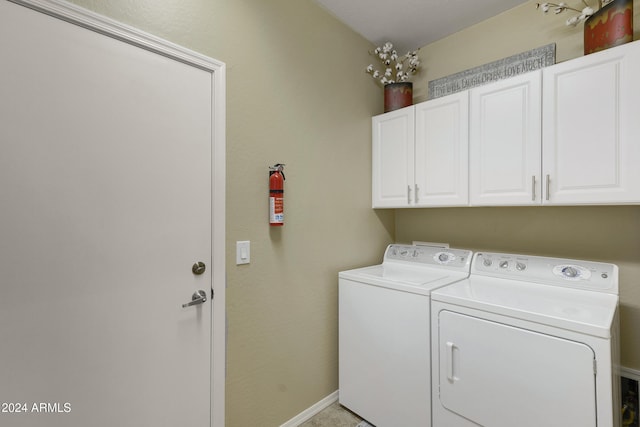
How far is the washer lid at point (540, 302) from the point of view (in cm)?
117

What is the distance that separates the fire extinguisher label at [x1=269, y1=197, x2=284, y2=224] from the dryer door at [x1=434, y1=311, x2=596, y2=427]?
1028 millimetres

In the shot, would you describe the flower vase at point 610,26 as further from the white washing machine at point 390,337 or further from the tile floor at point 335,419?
the tile floor at point 335,419

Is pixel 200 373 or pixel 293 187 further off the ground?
pixel 293 187

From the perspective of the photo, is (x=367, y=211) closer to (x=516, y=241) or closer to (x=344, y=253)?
(x=344, y=253)

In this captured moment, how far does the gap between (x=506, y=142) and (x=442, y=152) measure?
38 cm

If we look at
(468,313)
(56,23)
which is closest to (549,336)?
(468,313)

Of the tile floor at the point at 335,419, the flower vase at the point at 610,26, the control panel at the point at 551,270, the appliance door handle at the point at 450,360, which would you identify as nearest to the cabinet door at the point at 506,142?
the flower vase at the point at 610,26

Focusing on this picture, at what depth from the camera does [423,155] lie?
2.05m

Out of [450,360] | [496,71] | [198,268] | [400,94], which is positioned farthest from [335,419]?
[496,71]

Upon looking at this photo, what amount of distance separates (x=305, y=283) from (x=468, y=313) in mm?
966

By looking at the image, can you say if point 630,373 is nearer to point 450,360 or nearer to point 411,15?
point 450,360

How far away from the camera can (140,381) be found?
1230mm

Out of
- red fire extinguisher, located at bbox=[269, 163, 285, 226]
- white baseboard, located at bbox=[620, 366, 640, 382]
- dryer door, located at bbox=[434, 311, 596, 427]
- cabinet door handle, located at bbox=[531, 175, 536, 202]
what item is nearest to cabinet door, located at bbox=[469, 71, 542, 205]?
cabinet door handle, located at bbox=[531, 175, 536, 202]

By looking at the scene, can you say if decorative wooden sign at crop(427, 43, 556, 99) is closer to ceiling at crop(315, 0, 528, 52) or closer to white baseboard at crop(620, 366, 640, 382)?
ceiling at crop(315, 0, 528, 52)
